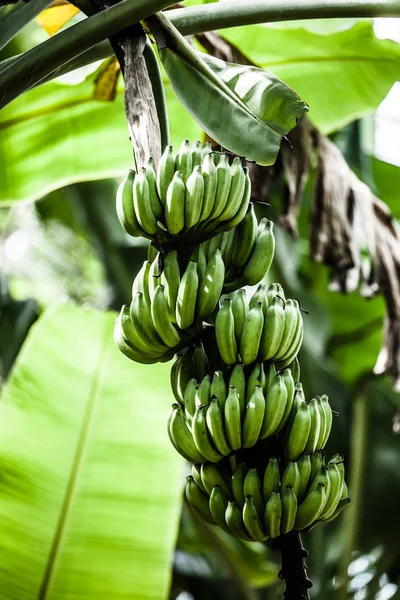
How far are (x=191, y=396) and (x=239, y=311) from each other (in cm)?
9

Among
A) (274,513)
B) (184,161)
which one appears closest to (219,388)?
(274,513)

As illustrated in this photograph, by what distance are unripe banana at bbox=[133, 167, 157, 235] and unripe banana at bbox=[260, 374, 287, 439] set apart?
0.20 meters

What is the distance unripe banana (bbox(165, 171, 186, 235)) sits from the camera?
2.12ft

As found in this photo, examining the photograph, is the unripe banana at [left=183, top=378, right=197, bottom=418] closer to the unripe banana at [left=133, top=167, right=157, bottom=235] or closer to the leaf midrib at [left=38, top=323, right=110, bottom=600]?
the unripe banana at [left=133, top=167, right=157, bottom=235]

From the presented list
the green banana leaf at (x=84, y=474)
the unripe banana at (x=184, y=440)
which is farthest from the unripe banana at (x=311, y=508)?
the green banana leaf at (x=84, y=474)

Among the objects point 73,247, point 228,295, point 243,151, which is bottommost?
point 228,295

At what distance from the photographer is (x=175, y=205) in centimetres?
65

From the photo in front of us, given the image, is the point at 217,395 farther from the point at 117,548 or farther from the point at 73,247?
the point at 73,247

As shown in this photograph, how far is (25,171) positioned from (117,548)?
767 mm

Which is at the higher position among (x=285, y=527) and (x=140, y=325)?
(x=140, y=325)

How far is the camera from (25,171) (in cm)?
142

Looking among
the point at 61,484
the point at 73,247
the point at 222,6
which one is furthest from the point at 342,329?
the point at 222,6

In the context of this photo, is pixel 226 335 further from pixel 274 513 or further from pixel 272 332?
pixel 274 513

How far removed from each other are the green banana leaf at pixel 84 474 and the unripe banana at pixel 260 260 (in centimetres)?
63
